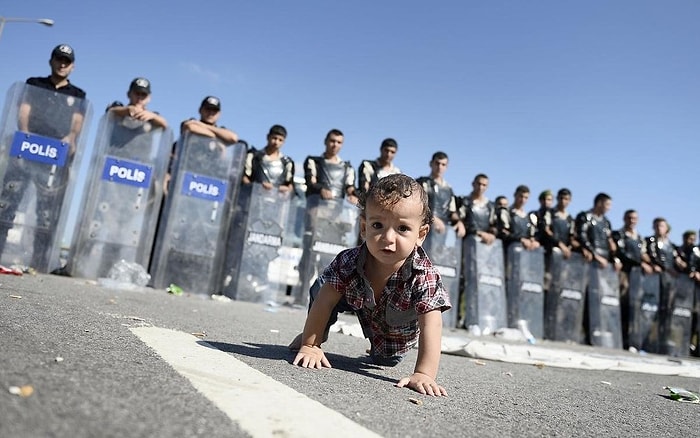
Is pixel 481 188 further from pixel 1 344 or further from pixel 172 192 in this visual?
pixel 1 344

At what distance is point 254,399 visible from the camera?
1378 millimetres

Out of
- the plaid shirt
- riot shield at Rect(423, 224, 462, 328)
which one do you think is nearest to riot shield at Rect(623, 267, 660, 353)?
riot shield at Rect(423, 224, 462, 328)

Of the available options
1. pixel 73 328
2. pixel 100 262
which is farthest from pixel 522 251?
pixel 73 328

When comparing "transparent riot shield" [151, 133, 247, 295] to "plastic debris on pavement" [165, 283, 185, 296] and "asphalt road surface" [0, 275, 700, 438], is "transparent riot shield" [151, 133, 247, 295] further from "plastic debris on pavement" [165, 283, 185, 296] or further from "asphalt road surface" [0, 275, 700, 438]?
"asphalt road surface" [0, 275, 700, 438]

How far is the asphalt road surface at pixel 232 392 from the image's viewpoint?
1.09 meters

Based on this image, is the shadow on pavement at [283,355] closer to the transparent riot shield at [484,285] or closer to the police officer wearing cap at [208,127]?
the police officer wearing cap at [208,127]

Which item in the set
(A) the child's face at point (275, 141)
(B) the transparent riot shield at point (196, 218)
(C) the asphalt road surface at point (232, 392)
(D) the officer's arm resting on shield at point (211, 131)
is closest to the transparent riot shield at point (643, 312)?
(C) the asphalt road surface at point (232, 392)

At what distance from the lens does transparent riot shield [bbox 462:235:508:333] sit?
24.8 ft

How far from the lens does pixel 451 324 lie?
761 centimetres

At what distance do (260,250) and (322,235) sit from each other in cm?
93

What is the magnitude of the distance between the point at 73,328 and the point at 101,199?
14.7ft

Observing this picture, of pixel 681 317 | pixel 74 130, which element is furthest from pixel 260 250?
pixel 681 317

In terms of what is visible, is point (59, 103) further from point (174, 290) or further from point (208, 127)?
point (174, 290)

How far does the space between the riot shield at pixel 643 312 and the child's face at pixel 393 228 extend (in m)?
8.32
